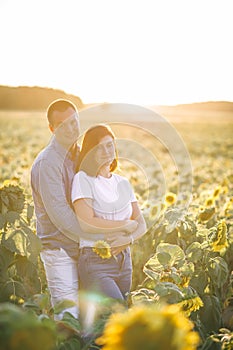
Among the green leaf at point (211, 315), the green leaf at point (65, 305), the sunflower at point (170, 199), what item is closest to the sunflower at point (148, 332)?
the green leaf at point (65, 305)

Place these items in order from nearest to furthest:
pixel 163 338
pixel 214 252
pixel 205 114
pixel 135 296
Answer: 1. pixel 163 338
2. pixel 135 296
3. pixel 214 252
4. pixel 205 114

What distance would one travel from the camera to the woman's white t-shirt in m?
3.39

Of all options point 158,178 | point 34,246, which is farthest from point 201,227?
point 158,178

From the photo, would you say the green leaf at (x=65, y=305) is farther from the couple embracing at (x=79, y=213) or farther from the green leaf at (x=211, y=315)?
the green leaf at (x=211, y=315)

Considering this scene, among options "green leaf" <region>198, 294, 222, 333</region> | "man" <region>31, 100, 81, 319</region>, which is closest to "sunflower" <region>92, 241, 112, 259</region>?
"man" <region>31, 100, 81, 319</region>

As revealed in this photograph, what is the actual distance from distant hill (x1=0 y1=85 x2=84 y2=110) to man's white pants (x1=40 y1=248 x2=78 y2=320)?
7986cm

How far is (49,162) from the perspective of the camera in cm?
342

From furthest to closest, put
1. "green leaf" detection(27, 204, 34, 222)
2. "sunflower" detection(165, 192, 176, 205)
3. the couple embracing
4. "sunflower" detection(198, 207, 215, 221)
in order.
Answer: "sunflower" detection(165, 192, 176, 205) → "sunflower" detection(198, 207, 215, 221) → "green leaf" detection(27, 204, 34, 222) → the couple embracing

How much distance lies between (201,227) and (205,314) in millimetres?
1075

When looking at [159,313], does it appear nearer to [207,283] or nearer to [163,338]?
[163,338]

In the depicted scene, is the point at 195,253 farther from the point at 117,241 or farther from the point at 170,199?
the point at 170,199

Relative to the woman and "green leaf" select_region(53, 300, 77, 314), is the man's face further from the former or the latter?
"green leaf" select_region(53, 300, 77, 314)

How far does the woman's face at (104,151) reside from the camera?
3453mm

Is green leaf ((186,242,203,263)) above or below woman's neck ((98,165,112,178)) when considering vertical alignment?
below
